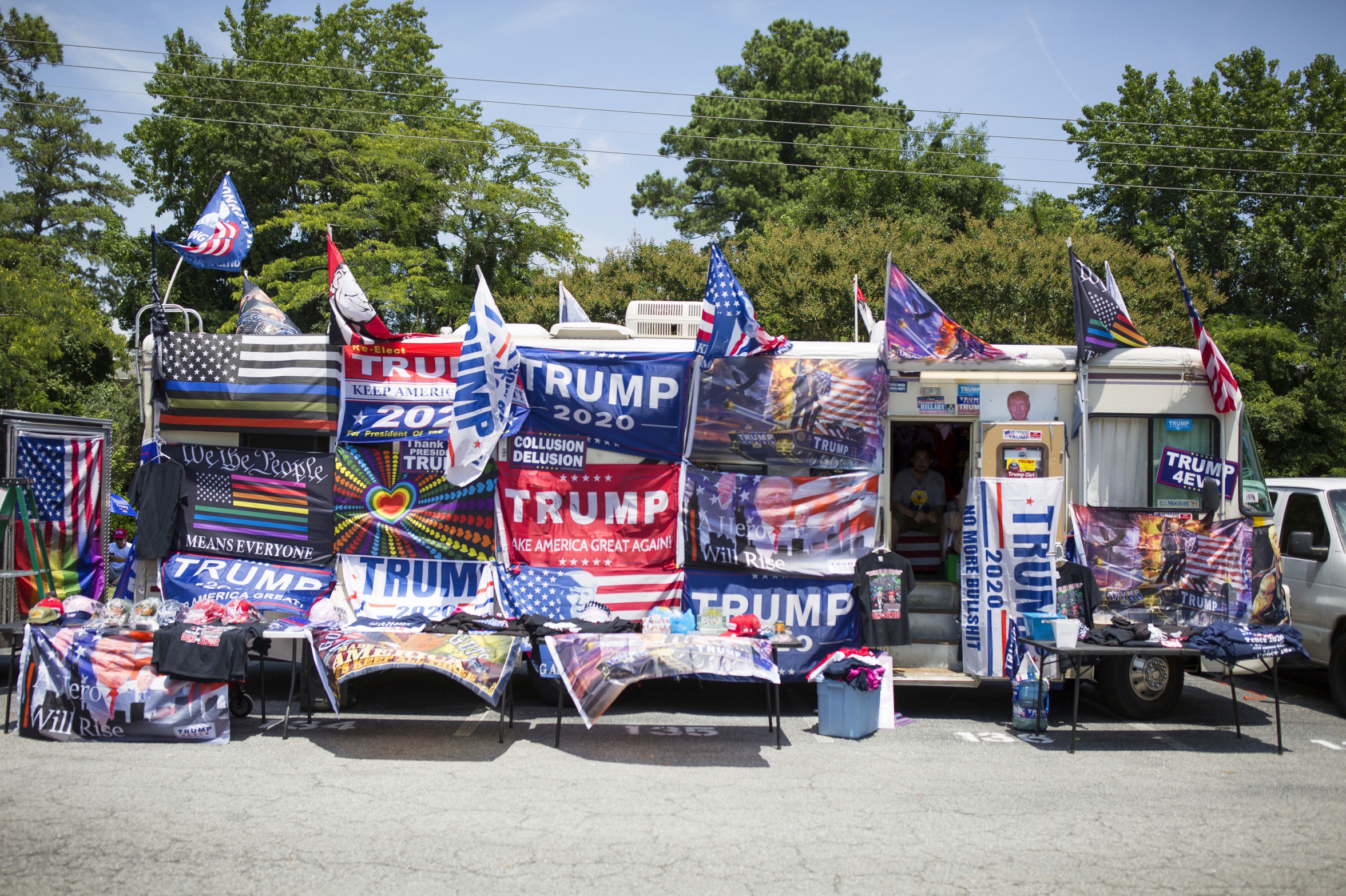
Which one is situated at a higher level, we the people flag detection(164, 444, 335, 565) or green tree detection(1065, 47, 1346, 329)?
green tree detection(1065, 47, 1346, 329)

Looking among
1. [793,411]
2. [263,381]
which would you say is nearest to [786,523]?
[793,411]

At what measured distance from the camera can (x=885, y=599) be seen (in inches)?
320

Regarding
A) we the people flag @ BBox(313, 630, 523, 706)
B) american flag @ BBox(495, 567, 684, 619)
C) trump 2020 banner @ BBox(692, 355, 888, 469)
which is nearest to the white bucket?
trump 2020 banner @ BBox(692, 355, 888, 469)

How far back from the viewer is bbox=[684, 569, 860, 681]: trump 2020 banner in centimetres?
836

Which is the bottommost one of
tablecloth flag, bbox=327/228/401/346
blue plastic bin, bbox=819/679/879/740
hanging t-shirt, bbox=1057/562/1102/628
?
blue plastic bin, bbox=819/679/879/740

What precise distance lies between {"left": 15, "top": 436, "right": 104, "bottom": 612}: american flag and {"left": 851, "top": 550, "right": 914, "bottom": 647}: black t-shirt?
24.5 feet

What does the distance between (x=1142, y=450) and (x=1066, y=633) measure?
2275 millimetres

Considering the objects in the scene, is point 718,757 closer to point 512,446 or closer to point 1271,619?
point 512,446

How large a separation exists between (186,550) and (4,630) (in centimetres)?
156

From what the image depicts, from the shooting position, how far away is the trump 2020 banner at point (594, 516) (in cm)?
838

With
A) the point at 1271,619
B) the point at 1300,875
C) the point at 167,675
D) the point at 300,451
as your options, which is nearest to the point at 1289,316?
the point at 1271,619

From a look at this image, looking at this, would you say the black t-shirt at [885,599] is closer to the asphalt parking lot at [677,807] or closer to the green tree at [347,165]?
the asphalt parking lot at [677,807]

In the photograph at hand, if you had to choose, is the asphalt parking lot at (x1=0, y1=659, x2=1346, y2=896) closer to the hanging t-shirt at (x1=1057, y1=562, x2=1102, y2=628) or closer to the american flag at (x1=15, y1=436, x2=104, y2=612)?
the hanging t-shirt at (x1=1057, y1=562, x2=1102, y2=628)

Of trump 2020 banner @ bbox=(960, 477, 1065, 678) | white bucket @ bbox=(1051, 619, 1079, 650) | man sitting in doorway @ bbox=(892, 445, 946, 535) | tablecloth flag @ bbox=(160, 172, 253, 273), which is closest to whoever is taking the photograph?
white bucket @ bbox=(1051, 619, 1079, 650)
